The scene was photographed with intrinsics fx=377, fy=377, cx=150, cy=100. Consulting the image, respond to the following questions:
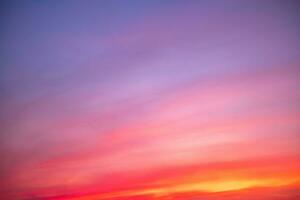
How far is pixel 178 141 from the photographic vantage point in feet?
14.7

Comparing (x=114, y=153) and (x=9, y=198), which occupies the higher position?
(x=114, y=153)

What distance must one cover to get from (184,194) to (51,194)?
1681mm

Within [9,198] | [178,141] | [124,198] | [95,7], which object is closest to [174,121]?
[178,141]

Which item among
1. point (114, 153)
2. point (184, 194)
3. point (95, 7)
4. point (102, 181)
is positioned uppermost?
point (95, 7)

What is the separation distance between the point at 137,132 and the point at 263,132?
1472 mm

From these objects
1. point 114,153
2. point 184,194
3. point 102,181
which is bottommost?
point 184,194

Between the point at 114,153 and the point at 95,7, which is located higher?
the point at 95,7

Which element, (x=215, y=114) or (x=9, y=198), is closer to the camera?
(x=215, y=114)

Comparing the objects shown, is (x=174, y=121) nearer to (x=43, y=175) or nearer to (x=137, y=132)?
(x=137, y=132)

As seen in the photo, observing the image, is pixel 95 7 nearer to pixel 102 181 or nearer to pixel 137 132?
pixel 137 132

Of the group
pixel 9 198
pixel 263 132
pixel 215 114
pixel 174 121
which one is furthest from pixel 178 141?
pixel 9 198

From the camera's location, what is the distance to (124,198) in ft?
15.4

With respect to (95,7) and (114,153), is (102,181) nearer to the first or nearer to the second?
(114,153)

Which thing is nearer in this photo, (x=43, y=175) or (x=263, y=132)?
(x=263, y=132)
